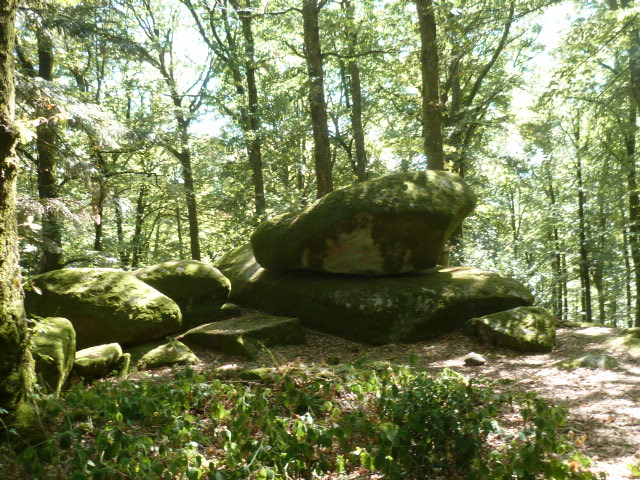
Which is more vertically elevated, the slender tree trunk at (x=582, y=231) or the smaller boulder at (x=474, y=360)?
the slender tree trunk at (x=582, y=231)

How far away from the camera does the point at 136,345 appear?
7.03 meters

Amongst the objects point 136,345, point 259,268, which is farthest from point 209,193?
point 136,345

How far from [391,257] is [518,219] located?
83.3 ft

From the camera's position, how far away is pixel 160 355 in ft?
21.7

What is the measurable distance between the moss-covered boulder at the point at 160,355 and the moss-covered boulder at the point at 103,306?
8.0 inches

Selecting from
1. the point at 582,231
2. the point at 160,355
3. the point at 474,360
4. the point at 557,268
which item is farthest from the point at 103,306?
the point at 557,268

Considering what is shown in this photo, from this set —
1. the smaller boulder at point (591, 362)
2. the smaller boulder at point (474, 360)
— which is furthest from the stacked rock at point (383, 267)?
the smaller boulder at point (591, 362)

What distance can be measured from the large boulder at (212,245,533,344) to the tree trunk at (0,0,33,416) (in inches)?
205

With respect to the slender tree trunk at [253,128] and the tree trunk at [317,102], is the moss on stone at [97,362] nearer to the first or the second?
the tree trunk at [317,102]

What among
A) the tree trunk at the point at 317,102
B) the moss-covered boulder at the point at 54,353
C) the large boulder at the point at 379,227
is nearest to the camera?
the moss-covered boulder at the point at 54,353

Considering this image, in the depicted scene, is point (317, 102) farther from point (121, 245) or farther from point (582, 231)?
point (582, 231)

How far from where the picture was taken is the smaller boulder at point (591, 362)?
5.54 meters

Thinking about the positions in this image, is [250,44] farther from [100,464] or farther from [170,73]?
[100,464]

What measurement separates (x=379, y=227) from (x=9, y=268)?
19.0 ft
